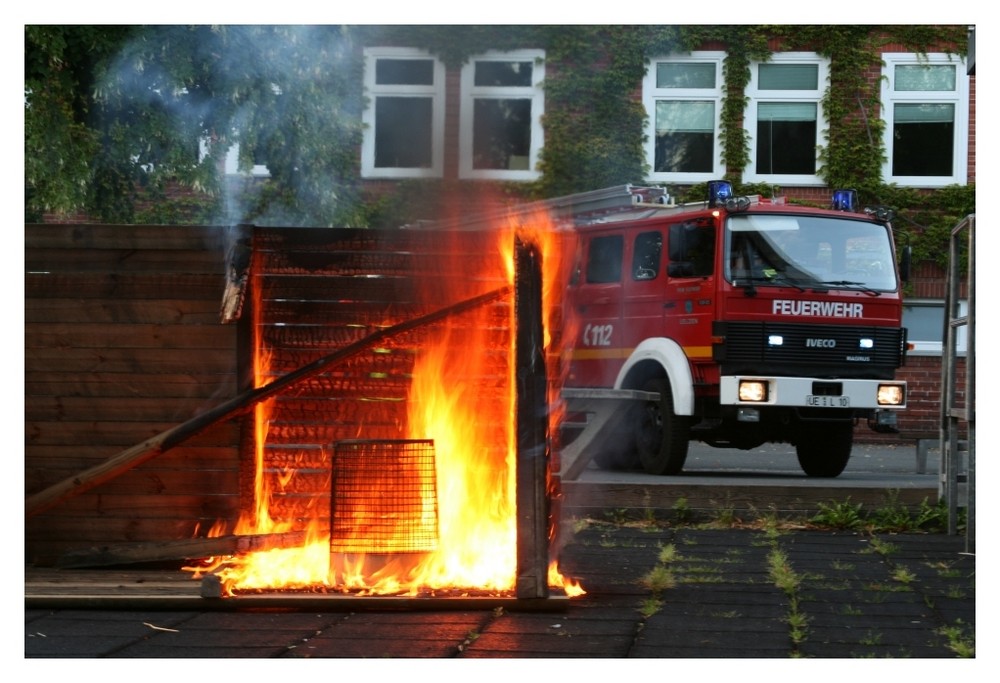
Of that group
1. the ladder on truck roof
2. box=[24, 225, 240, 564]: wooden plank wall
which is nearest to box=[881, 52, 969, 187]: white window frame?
the ladder on truck roof

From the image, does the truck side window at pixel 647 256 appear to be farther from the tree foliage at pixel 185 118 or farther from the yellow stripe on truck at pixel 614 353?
the tree foliage at pixel 185 118

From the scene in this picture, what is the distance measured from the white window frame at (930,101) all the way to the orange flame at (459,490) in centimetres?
828

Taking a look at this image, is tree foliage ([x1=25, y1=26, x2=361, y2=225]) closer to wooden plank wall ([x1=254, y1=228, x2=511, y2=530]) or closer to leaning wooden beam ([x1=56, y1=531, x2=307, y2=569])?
wooden plank wall ([x1=254, y1=228, x2=511, y2=530])

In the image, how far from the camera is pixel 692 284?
11.6m

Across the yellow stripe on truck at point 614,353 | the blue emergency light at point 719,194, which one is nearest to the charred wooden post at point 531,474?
the yellow stripe on truck at point 614,353

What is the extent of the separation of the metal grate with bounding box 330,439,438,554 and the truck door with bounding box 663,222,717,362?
631cm

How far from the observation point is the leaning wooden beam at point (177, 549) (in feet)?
18.1

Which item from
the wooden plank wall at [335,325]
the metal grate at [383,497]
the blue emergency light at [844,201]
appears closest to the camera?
the metal grate at [383,497]

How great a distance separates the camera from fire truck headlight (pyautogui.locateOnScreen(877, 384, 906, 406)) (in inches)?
456

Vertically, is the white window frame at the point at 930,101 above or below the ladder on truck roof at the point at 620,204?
above
